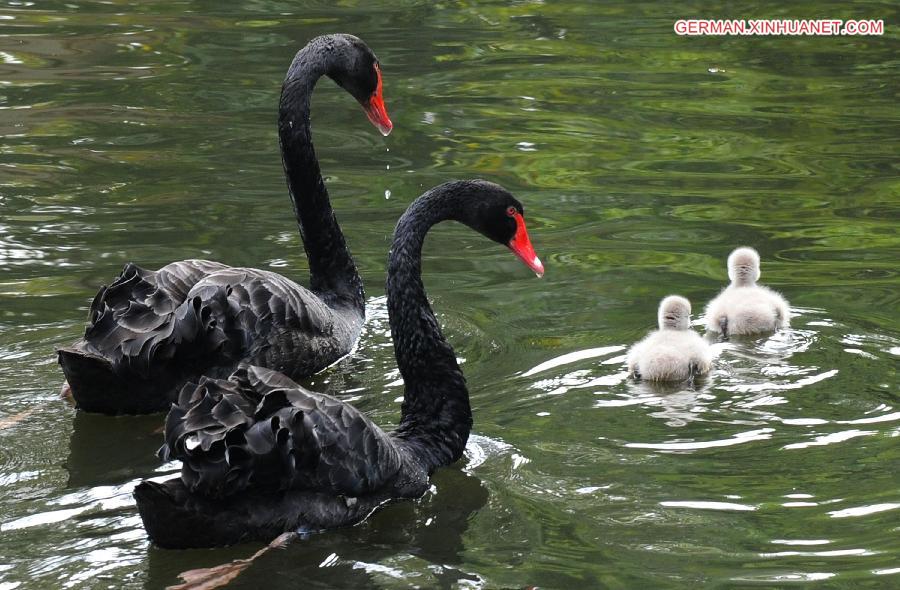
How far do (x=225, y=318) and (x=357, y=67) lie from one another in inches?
71.7

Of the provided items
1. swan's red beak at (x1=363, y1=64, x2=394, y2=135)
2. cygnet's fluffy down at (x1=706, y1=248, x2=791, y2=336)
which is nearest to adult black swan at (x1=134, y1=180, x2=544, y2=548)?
cygnet's fluffy down at (x1=706, y1=248, x2=791, y2=336)

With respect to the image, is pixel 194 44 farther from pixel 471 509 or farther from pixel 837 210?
pixel 471 509

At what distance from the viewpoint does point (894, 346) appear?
19.9 ft

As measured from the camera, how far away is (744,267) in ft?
21.4

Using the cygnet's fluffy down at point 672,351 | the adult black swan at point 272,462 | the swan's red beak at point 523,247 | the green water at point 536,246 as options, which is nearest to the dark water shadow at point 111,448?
the green water at point 536,246

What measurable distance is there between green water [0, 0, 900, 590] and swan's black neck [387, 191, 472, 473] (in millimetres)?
210

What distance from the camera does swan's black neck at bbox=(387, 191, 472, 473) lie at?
5.20 metres

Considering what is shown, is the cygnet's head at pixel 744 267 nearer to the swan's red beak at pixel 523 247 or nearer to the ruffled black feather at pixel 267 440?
the swan's red beak at pixel 523 247

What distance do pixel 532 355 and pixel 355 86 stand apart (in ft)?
5.61

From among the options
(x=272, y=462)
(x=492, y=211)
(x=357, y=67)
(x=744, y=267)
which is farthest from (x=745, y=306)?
(x=272, y=462)

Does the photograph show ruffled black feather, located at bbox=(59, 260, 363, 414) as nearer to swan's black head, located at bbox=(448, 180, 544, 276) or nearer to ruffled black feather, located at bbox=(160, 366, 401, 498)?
ruffled black feather, located at bbox=(160, 366, 401, 498)

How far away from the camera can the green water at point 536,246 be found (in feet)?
14.9

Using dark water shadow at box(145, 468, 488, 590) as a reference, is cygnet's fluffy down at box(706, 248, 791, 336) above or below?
above

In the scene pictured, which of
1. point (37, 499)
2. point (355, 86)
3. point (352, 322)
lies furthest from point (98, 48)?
point (37, 499)
